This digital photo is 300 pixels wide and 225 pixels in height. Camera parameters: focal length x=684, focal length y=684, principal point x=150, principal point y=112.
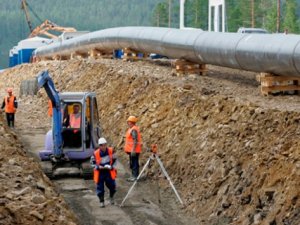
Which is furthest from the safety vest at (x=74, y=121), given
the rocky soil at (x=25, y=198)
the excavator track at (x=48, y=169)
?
the rocky soil at (x=25, y=198)

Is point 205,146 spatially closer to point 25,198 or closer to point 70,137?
point 70,137

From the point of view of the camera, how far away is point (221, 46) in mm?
23297

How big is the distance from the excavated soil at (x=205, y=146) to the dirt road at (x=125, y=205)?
407mm

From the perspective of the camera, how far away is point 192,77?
80.5ft

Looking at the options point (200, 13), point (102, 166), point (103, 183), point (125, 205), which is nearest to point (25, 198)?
point (102, 166)

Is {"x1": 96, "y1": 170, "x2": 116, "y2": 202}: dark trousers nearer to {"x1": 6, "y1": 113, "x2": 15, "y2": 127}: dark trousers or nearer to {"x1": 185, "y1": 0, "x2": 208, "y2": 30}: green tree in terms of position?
{"x1": 6, "y1": 113, "x2": 15, "y2": 127}: dark trousers

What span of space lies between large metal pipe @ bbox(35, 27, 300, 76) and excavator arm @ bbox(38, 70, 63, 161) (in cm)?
647

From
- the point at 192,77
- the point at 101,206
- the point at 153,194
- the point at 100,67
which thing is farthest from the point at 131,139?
the point at 100,67

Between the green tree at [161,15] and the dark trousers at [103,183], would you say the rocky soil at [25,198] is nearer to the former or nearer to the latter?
the dark trousers at [103,183]

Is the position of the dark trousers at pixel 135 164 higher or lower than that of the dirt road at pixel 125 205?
higher

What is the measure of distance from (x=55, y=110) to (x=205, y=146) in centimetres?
412

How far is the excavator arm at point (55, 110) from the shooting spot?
18016 mm

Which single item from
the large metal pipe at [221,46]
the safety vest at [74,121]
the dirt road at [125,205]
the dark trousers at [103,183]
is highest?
the large metal pipe at [221,46]

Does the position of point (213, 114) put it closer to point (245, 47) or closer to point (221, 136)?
point (221, 136)
